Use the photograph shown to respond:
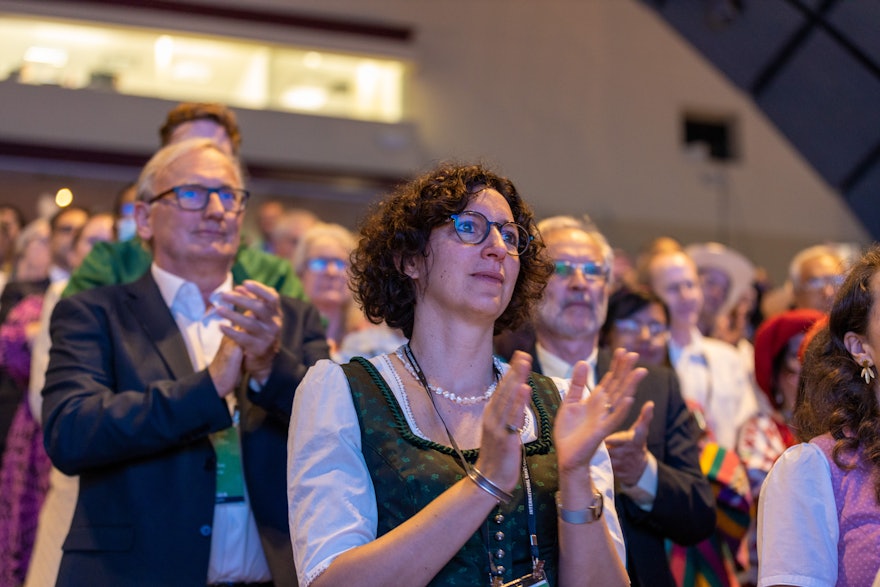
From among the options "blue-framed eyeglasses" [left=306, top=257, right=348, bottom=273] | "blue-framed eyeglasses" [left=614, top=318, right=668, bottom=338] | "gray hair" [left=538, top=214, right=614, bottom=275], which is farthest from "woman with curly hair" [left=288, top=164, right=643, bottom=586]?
"blue-framed eyeglasses" [left=306, top=257, right=348, bottom=273]

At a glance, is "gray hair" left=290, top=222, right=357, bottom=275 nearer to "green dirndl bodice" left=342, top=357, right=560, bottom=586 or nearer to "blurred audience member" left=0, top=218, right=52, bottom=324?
"blurred audience member" left=0, top=218, right=52, bottom=324

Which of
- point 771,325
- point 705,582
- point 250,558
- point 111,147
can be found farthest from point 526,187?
point 250,558

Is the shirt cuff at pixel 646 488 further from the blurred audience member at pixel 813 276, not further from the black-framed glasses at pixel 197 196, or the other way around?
the blurred audience member at pixel 813 276

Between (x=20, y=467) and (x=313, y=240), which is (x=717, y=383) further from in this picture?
(x=20, y=467)

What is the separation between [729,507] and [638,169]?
8148mm

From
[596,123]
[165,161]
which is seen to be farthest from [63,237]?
[596,123]

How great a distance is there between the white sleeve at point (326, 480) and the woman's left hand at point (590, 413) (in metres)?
0.37

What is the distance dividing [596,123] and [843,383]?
9.11m

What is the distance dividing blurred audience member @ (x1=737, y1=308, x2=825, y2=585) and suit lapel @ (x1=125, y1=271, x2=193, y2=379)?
6.24 feet

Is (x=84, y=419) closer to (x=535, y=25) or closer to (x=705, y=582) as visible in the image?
(x=705, y=582)

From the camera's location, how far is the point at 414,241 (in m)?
2.14

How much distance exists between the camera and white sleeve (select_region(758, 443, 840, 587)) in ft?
6.40

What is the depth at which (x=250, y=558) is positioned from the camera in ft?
8.28

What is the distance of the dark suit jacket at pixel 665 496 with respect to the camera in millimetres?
2756
